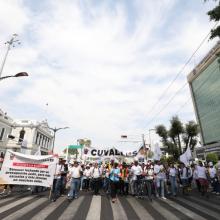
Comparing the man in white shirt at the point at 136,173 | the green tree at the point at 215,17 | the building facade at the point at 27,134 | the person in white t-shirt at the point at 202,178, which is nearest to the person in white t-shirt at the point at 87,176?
the man in white shirt at the point at 136,173

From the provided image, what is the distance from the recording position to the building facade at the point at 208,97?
60312 mm

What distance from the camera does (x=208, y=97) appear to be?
219 feet

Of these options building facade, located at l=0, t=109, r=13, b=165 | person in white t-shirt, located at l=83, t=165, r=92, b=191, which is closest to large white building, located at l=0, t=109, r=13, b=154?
building facade, located at l=0, t=109, r=13, b=165

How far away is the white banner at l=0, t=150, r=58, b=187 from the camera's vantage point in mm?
10180

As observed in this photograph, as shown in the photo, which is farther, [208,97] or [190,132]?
[208,97]

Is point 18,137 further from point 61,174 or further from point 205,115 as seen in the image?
point 205,115

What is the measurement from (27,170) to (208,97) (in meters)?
67.6

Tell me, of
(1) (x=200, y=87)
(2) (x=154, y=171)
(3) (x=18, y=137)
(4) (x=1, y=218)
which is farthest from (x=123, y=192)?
(1) (x=200, y=87)

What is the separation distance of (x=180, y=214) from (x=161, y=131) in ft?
114

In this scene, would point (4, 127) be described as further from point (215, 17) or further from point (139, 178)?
point (215, 17)

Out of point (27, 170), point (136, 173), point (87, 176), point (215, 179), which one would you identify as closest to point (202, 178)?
point (215, 179)

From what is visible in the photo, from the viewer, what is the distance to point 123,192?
40.7 feet

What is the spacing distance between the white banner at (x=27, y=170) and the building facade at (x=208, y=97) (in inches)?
2203

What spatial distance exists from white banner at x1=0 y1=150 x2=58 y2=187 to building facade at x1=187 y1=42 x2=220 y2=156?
184 feet
